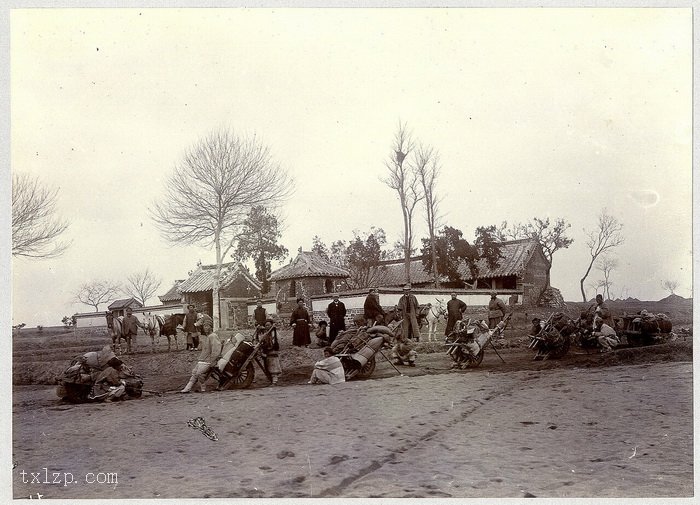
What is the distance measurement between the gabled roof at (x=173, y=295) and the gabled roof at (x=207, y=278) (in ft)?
0.15

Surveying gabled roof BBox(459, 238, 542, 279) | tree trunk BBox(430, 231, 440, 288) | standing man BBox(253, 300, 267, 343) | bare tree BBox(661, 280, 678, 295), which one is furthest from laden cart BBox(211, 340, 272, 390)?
Answer: bare tree BBox(661, 280, 678, 295)

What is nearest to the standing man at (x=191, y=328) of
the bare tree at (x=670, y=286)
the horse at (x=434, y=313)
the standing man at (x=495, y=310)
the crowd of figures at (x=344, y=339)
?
the crowd of figures at (x=344, y=339)

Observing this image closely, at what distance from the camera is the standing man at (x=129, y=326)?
7512 mm

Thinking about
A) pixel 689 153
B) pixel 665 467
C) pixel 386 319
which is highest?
pixel 689 153

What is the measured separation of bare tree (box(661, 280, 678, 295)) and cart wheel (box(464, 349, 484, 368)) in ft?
7.79

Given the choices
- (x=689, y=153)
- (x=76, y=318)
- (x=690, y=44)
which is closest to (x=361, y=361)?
(x=76, y=318)

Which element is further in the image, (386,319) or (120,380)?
(386,319)

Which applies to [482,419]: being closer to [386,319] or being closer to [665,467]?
[665,467]

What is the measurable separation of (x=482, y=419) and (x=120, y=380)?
4.31 metres

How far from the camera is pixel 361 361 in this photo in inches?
299

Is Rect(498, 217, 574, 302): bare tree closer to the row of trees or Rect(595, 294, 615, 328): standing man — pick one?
Rect(595, 294, 615, 328): standing man

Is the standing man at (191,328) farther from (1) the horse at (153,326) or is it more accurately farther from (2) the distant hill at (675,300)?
(2) the distant hill at (675,300)

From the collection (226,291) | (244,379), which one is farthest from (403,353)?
(226,291)

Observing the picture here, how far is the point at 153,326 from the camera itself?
7.54 meters
